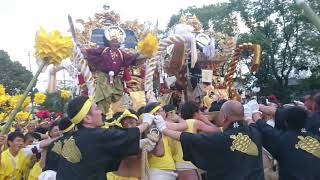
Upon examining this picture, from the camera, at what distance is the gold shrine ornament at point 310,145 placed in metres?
4.23

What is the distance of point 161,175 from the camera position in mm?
5230

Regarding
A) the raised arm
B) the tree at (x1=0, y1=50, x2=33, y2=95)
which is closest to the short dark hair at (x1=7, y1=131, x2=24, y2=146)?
the raised arm

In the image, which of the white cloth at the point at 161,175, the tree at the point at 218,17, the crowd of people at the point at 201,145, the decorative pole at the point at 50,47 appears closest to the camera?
the crowd of people at the point at 201,145

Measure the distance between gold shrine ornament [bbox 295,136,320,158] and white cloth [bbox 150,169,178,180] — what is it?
1.61m

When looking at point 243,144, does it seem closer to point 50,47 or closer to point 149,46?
point 50,47

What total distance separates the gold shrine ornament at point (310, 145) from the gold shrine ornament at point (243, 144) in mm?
472

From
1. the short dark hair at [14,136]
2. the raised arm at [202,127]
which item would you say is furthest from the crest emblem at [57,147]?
the raised arm at [202,127]

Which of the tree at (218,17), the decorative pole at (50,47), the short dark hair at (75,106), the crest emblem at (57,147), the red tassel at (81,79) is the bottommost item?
the crest emblem at (57,147)

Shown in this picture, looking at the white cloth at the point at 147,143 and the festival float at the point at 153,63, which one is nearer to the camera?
the white cloth at the point at 147,143

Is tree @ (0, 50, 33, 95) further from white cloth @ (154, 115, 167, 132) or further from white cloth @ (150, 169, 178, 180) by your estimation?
white cloth @ (154, 115, 167, 132)

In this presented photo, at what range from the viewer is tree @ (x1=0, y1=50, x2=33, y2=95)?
104 ft

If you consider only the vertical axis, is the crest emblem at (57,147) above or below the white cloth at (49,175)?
above

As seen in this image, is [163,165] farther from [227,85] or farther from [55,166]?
[227,85]

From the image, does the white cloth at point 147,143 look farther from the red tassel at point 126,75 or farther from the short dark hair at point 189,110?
the red tassel at point 126,75
